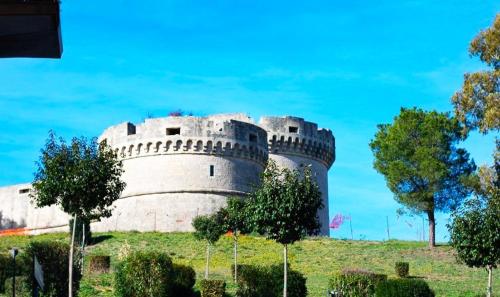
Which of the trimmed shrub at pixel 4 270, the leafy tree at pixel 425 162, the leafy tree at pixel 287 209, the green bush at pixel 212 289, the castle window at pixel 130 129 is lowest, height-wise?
the green bush at pixel 212 289

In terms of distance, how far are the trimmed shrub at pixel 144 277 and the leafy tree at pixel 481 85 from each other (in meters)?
16.7

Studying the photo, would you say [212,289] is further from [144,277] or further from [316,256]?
[316,256]

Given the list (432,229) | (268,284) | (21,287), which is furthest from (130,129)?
(21,287)

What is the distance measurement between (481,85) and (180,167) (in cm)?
2030

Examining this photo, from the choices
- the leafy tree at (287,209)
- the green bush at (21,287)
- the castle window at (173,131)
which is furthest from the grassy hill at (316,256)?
the castle window at (173,131)

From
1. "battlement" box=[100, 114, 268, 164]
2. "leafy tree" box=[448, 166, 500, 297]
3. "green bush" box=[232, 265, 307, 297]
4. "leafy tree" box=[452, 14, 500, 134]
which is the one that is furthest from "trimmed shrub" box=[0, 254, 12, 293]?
"battlement" box=[100, 114, 268, 164]

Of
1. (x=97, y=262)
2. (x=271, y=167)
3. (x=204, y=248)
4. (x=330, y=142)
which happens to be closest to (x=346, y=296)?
(x=271, y=167)

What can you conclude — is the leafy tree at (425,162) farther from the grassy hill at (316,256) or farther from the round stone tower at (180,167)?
the round stone tower at (180,167)

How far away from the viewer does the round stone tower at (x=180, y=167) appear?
50438 millimetres

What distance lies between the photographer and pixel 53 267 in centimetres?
2383

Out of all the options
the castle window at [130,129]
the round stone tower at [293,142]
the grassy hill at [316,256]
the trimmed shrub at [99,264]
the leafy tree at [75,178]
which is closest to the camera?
the leafy tree at [75,178]

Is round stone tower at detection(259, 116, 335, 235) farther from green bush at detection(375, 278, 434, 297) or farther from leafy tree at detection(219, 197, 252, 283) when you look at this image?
green bush at detection(375, 278, 434, 297)

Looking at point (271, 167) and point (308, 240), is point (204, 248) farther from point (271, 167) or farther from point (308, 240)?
point (271, 167)

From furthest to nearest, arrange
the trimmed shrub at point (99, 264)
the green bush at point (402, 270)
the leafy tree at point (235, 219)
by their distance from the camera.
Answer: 1. the green bush at point (402, 270)
2. the leafy tree at point (235, 219)
3. the trimmed shrub at point (99, 264)
